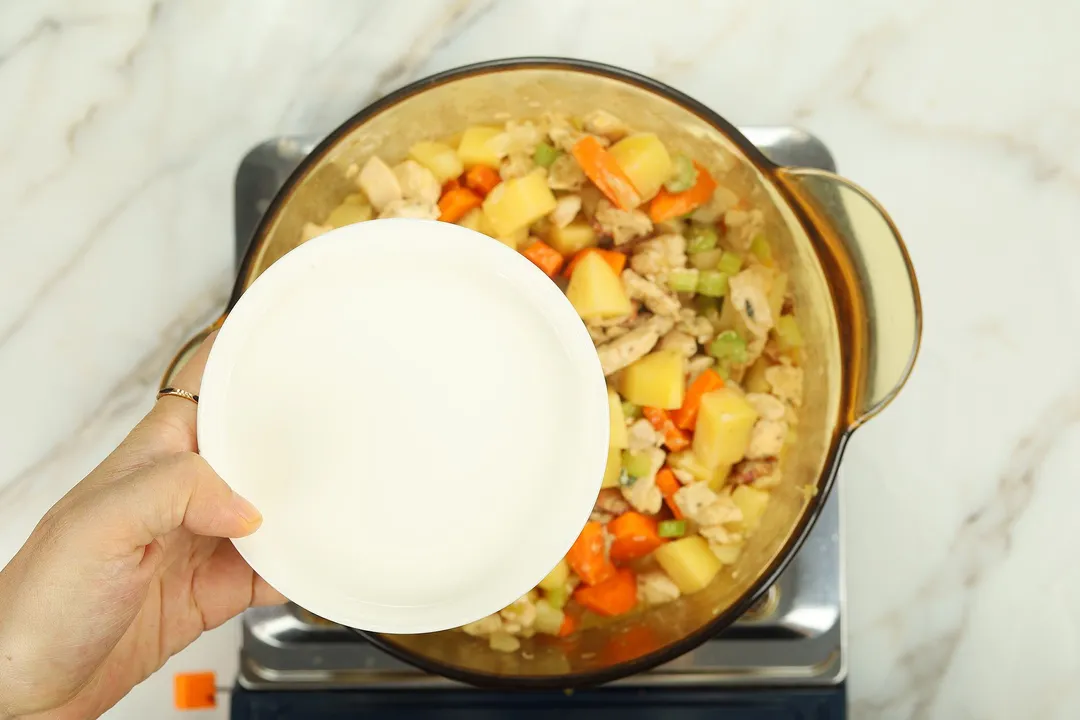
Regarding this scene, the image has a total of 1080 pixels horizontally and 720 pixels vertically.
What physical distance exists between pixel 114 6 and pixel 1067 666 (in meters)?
1.69

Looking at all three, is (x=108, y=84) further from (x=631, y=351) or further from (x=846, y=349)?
(x=846, y=349)

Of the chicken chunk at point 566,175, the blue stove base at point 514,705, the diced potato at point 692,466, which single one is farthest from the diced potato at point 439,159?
the blue stove base at point 514,705

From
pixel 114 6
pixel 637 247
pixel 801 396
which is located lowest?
pixel 801 396

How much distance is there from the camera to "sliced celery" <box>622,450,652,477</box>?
1.04m

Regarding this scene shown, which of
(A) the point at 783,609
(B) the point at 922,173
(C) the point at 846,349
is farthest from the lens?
(B) the point at 922,173

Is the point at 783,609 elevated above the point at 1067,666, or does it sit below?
above

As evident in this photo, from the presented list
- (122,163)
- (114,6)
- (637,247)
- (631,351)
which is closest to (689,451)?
(631,351)

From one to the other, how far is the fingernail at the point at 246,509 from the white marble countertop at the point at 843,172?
0.55m

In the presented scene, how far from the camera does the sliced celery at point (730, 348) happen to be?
Result: 1065 mm

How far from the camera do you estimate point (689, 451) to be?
106cm

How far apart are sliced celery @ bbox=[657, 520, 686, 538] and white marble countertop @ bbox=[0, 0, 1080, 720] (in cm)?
31

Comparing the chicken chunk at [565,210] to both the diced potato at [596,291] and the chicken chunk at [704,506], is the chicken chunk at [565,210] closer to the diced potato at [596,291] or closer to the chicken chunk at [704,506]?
the diced potato at [596,291]

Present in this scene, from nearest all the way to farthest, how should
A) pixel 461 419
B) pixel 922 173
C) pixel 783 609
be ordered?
pixel 461 419
pixel 783 609
pixel 922 173

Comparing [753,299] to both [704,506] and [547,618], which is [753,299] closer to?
[704,506]
